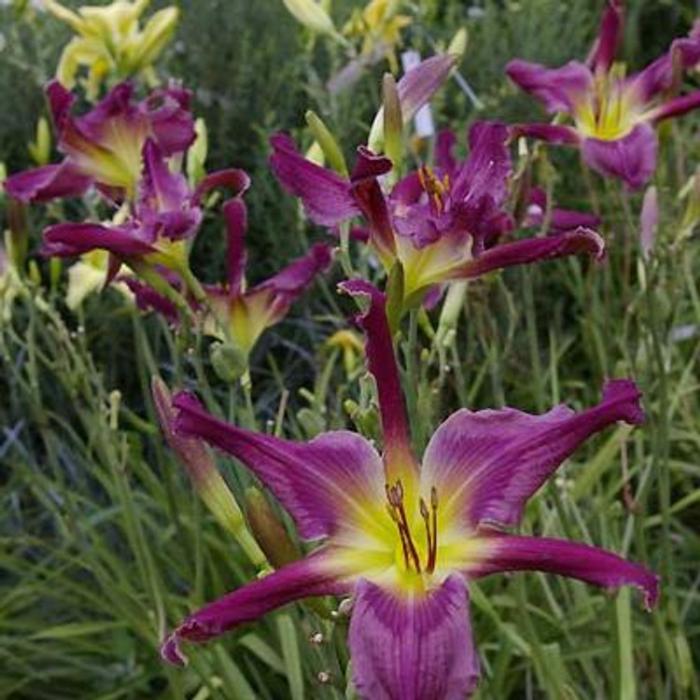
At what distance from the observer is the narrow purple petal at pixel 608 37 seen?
77.8 inches

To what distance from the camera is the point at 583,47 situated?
4531mm

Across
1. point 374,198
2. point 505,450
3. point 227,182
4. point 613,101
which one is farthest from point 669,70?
point 505,450

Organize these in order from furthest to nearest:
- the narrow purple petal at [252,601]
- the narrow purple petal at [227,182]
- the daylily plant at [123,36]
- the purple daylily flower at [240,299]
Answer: the daylily plant at [123,36] < the purple daylily flower at [240,299] < the narrow purple petal at [227,182] < the narrow purple petal at [252,601]

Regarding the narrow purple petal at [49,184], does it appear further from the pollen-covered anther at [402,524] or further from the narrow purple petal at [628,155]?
the pollen-covered anther at [402,524]

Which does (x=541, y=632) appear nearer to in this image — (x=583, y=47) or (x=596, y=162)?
(x=596, y=162)

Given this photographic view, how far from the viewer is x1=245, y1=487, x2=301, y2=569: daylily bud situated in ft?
3.73

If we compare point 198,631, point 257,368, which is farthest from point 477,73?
point 198,631

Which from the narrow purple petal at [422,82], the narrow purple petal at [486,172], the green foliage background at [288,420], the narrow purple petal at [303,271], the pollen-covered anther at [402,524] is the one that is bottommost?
the green foliage background at [288,420]

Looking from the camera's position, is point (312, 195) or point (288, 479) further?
point (312, 195)

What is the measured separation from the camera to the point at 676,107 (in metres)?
1.88

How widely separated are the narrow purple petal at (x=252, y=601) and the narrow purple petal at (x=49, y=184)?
0.89m

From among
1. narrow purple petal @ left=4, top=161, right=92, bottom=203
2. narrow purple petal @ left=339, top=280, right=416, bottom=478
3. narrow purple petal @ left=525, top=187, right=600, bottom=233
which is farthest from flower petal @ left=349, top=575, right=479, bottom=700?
narrow purple petal @ left=525, top=187, right=600, bottom=233

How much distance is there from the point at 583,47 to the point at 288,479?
363cm

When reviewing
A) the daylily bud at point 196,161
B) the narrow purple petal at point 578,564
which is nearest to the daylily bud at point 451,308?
the daylily bud at point 196,161
